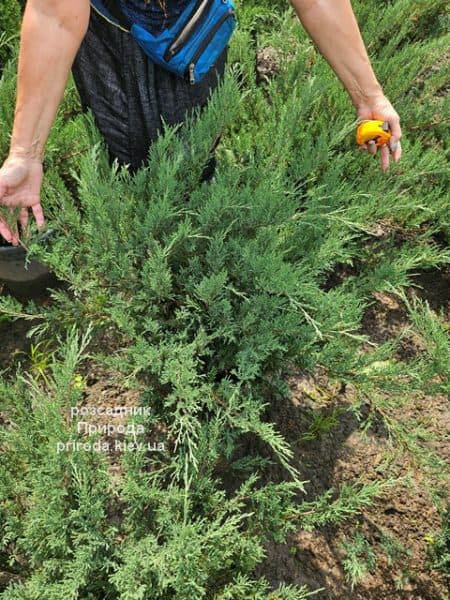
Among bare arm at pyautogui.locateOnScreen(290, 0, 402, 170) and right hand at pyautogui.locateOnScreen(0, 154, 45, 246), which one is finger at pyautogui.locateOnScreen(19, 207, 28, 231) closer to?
right hand at pyautogui.locateOnScreen(0, 154, 45, 246)

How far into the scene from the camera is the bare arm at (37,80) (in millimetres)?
1191

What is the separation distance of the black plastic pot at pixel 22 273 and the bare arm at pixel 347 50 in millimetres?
1100

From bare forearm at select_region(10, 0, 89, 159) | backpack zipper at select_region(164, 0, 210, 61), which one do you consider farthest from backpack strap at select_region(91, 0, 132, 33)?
bare forearm at select_region(10, 0, 89, 159)

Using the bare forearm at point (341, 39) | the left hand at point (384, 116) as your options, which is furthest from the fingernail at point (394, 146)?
the bare forearm at point (341, 39)

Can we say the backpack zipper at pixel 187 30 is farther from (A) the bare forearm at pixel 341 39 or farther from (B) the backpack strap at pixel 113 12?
(A) the bare forearm at pixel 341 39

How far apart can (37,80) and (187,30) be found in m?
0.49

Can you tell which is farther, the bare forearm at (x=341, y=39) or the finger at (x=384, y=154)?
the finger at (x=384, y=154)

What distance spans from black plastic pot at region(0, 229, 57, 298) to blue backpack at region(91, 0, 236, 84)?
74 centimetres

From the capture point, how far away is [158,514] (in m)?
1.35

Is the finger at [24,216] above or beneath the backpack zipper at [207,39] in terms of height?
beneath

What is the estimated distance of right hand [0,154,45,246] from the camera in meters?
1.31

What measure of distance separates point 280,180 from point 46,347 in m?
1.16

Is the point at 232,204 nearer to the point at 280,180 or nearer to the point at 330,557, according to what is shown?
the point at 280,180

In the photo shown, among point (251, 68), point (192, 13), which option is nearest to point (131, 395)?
point (192, 13)
